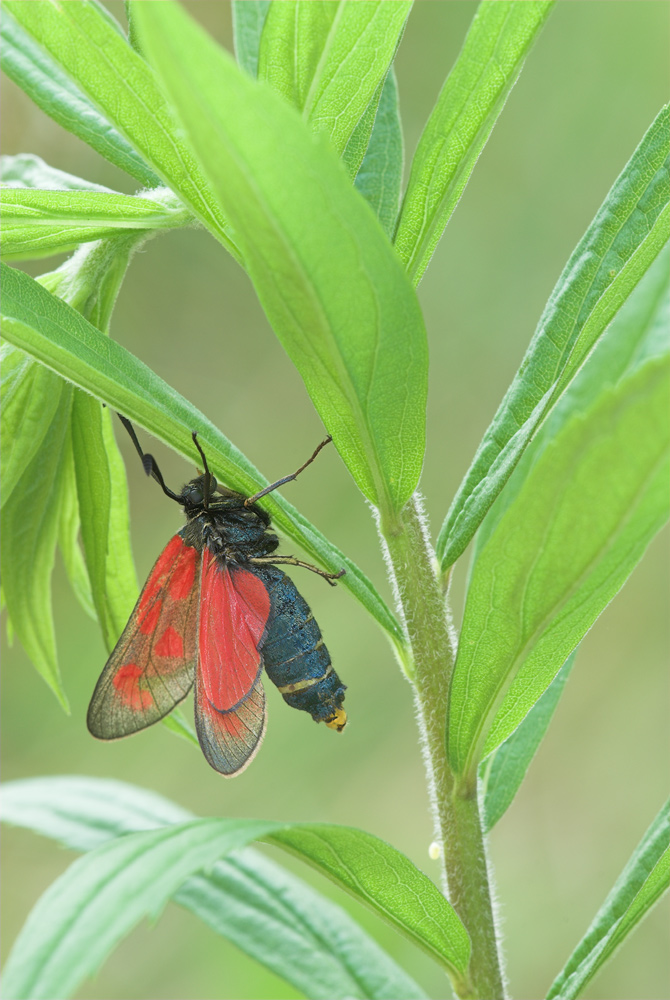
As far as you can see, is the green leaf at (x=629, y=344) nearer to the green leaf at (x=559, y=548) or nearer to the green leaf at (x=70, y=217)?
the green leaf at (x=559, y=548)

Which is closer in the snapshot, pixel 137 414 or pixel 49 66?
pixel 137 414

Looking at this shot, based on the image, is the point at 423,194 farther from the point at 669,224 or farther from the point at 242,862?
the point at 242,862

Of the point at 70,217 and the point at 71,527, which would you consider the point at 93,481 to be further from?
the point at 70,217

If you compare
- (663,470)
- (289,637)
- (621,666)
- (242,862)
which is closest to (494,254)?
(621,666)

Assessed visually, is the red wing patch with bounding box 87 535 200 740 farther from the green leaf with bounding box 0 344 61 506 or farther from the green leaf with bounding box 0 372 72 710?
the green leaf with bounding box 0 344 61 506

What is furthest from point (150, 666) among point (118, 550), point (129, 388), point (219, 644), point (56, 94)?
point (56, 94)
